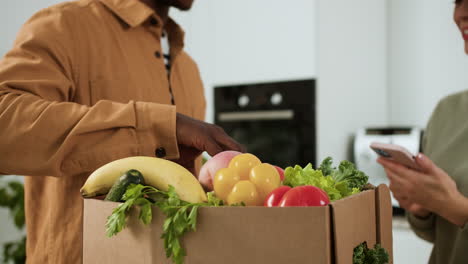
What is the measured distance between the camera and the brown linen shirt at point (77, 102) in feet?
2.74

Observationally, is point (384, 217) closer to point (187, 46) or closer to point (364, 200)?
point (364, 200)

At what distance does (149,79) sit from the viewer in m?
1.21

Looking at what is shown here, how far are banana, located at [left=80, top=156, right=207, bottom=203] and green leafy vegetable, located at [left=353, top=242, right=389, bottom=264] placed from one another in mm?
219

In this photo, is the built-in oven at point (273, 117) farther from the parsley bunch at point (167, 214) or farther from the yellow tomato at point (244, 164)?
the parsley bunch at point (167, 214)

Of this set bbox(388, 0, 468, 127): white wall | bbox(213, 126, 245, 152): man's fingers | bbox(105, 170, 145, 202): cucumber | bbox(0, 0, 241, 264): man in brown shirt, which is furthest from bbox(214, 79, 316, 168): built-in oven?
bbox(105, 170, 145, 202): cucumber

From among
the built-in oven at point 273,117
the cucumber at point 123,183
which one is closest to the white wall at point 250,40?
the built-in oven at point 273,117

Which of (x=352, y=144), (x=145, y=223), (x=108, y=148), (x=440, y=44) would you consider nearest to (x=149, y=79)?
(x=108, y=148)

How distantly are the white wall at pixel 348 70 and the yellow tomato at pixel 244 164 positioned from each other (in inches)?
74.8

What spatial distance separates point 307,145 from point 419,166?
1306 mm

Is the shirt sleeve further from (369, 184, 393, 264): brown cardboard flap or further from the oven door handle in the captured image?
the oven door handle

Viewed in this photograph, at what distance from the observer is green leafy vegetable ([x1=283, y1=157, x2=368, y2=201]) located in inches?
27.0

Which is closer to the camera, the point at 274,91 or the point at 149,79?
the point at 149,79

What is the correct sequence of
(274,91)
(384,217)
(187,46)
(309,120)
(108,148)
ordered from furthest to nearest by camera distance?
(187,46)
(274,91)
(309,120)
(108,148)
(384,217)

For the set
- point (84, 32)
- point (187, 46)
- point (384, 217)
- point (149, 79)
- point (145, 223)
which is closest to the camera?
point (145, 223)
